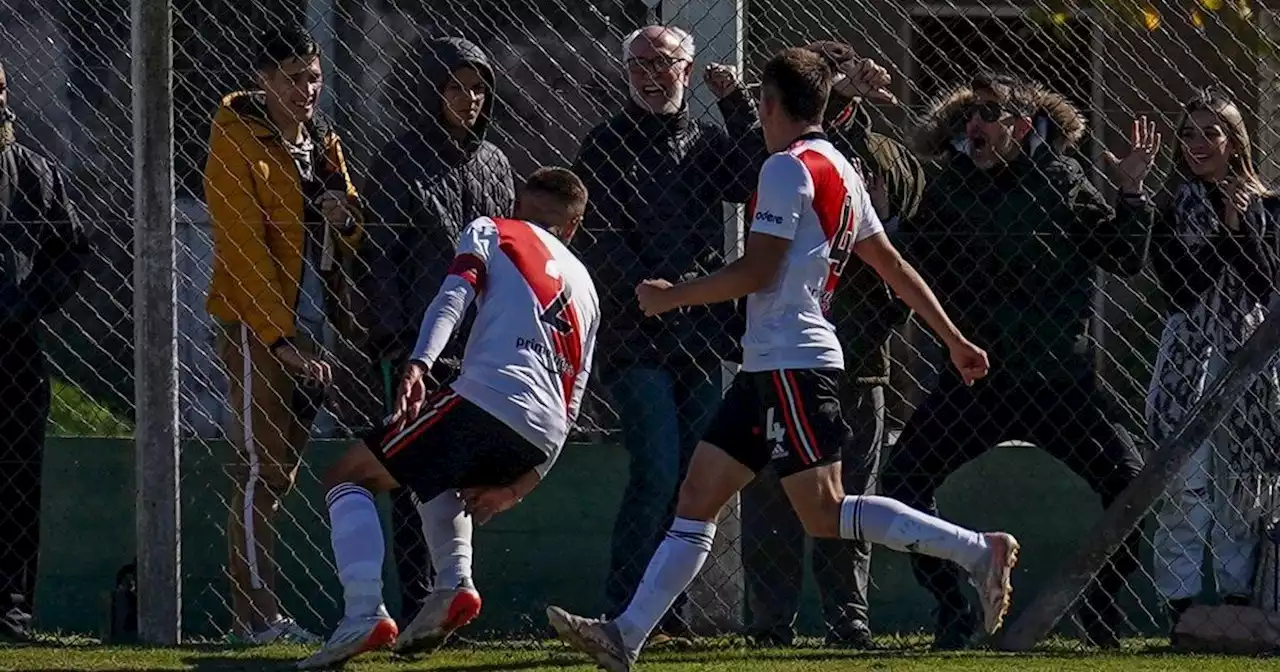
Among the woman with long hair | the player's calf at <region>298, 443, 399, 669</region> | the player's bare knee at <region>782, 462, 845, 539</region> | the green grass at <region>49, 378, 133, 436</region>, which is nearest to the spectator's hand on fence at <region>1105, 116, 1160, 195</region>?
the woman with long hair

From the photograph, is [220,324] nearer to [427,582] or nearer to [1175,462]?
[427,582]

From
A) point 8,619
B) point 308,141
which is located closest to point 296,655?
point 8,619

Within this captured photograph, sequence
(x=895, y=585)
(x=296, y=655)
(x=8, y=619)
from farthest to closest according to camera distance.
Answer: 1. (x=895, y=585)
2. (x=8, y=619)
3. (x=296, y=655)

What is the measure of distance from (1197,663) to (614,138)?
2.51 meters

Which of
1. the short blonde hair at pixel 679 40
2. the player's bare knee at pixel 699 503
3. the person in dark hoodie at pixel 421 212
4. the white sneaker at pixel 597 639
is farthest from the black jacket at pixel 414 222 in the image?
the white sneaker at pixel 597 639

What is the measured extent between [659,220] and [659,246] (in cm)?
9

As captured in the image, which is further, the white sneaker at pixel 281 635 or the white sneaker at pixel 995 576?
the white sneaker at pixel 281 635

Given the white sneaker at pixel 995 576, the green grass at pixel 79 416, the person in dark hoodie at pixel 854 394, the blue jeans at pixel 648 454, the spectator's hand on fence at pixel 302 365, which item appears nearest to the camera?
the white sneaker at pixel 995 576

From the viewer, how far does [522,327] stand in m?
5.97

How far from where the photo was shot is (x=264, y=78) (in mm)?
7105

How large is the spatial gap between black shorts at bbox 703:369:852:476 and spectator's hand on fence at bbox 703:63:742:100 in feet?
5.27

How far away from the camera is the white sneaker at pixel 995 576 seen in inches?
224

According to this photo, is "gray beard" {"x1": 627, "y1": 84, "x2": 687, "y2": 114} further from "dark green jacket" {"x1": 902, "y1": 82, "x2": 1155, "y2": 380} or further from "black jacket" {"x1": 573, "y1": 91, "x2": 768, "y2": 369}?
"dark green jacket" {"x1": 902, "y1": 82, "x2": 1155, "y2": 380}

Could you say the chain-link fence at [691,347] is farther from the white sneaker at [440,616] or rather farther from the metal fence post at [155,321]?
the white sneaker at [440,616]
